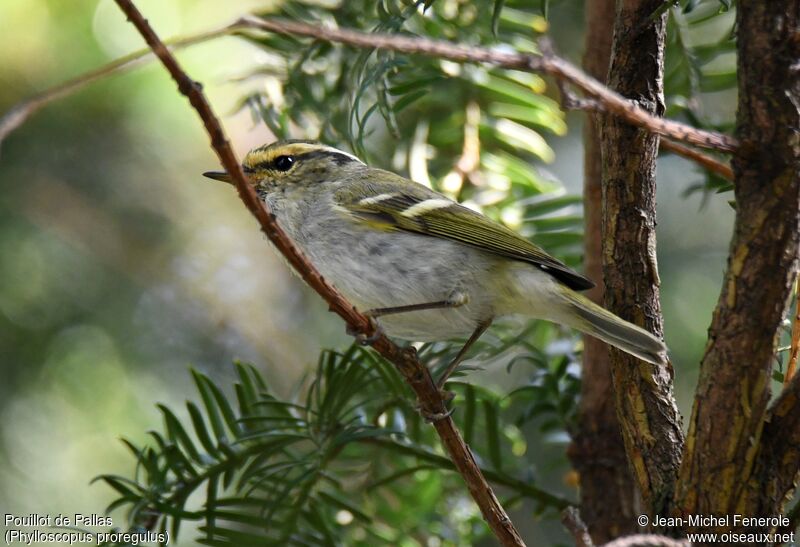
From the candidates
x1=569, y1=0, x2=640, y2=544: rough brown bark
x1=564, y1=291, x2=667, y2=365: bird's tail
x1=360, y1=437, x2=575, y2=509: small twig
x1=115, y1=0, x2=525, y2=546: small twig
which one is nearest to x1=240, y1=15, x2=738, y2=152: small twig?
x1=115, y1=0, x2=525, y2=546: small twig

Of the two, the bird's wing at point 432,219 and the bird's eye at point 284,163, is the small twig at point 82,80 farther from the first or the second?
the bird's eye at point 284,163

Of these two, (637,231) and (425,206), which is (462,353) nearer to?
(425,206)

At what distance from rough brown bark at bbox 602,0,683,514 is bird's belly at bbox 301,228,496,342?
2.21ft

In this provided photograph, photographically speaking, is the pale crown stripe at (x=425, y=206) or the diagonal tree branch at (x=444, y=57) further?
the pale crown stripe at (x=425, y=206)

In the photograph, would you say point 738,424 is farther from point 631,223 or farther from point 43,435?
point 43,435

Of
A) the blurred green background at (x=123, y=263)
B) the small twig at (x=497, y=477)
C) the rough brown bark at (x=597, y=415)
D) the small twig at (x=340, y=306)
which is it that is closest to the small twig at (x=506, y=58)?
the small twig at (x=340, y=306)

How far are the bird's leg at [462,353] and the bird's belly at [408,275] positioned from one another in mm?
15

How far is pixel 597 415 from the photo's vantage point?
2059 mm

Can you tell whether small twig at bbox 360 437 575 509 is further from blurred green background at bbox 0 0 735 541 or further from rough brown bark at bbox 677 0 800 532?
blurred green background at bbox 0 0 735 541

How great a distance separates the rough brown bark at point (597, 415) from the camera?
197cm

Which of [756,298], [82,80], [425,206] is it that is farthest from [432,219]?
[82,80]

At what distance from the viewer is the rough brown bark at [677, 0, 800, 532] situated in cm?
119

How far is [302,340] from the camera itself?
11.4ft

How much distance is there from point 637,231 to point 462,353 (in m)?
0.71
